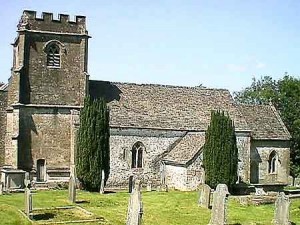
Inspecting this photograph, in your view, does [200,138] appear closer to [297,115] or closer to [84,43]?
[84,43]

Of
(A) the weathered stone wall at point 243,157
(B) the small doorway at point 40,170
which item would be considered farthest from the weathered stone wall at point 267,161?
(B) the small doorway at point 40,170

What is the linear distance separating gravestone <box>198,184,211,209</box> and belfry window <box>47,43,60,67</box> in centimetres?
1740

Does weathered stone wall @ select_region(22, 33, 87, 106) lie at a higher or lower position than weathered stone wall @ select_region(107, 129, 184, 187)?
higher

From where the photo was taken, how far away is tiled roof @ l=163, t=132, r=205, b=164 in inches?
1649

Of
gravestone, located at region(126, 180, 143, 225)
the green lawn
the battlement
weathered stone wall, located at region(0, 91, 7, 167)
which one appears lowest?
the green lawn

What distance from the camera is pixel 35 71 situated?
42.2 m

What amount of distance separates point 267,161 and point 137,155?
1229 cm

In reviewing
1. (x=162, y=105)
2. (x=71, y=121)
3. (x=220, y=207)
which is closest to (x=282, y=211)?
(x=220, y=207)

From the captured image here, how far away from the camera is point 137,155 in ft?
145

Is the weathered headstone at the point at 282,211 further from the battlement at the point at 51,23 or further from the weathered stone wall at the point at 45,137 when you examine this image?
the battlement at the point at 51,23

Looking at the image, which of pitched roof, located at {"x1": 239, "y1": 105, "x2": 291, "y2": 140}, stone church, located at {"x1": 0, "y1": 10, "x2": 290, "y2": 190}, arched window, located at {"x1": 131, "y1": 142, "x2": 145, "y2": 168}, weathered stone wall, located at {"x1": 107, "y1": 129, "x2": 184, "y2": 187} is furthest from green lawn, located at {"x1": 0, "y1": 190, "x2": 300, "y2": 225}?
pitched roof, located at {"x1": 239, "y1": 105, "x2": 291, "y2": 140}

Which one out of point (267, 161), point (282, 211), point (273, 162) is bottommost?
point (282, 211)

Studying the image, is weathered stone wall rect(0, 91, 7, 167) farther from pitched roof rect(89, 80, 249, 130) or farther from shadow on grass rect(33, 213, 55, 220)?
shadow on grass rect(33, 213, 55, 220)

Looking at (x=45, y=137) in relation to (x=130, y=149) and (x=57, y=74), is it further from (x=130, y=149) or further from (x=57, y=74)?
(x=130, y=149)
